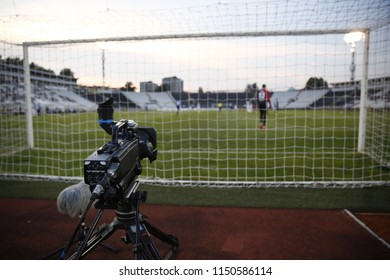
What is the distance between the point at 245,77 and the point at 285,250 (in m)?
3.28

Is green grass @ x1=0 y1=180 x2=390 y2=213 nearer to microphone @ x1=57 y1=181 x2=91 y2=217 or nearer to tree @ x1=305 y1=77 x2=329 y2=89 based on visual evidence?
microphone @ x1=57 y1=181 x2=91 y2=217

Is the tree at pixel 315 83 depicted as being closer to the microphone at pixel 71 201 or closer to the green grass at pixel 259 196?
the green grass at pixel 259 196

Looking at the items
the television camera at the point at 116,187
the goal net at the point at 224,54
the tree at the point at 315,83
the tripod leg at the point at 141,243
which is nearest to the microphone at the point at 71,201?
the television camera at the point at 116,187

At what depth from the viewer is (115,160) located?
1642 millimetres

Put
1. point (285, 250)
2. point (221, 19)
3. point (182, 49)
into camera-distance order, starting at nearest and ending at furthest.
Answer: point (285, 250) → point (221, 19) → point (182, 49)

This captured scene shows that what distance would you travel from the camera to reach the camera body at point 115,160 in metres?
1.62

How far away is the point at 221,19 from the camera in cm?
455

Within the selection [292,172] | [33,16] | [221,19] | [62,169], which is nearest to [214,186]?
[292,172]

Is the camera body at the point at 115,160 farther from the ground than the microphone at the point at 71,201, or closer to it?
farther from the ground

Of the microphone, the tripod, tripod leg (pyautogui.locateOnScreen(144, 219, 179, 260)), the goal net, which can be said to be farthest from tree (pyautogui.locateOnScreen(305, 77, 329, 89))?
the microphone

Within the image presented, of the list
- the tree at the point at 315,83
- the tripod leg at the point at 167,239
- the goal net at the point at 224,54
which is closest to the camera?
the tripod leg at the point at 167,239

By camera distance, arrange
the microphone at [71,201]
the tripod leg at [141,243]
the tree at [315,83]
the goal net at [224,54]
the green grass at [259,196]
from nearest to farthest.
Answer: the tripod leg at [141,243] < the microphone at [71,201] < the green grass at [259,196] < the goal net at [224,54] < the tree at [315,83]

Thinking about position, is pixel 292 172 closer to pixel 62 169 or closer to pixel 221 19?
pixel 221 19

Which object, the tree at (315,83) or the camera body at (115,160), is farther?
the tree at (315,83)
